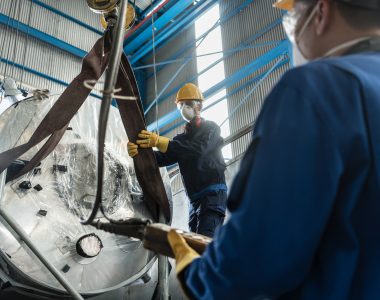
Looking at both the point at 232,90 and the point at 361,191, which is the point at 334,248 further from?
the point at 232,90

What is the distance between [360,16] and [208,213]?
1.86 metres

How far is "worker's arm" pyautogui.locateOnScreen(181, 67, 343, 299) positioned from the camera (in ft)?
2.24

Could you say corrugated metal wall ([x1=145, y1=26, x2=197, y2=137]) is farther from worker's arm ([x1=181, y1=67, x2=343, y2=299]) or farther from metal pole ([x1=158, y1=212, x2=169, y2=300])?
worker's arm ([x1=181, y1=67, x2=343, y2=299])

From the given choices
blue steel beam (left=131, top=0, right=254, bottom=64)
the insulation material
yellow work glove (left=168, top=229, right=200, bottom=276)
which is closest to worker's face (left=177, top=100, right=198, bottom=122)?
the insulation material

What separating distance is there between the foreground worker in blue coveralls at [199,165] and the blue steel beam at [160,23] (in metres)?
6.71

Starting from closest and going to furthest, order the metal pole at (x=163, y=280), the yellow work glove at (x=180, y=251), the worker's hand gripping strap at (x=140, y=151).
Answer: the yellow work glove at (x=180, y=251) < the metal pole at (x=163, y=280) < the worker's hand gripping strap at (x=140, y=151)

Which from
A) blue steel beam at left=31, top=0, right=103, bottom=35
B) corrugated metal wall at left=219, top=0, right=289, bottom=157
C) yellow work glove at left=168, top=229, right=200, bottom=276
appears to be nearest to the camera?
yellow work glove at left=168, top=229, right=200, bottom=276

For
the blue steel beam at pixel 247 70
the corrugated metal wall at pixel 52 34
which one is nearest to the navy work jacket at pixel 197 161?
the blue steel beam at pixel 247 70

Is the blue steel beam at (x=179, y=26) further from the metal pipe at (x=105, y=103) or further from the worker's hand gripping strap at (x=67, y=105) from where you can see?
the metal pipe at (x=105, y=103)

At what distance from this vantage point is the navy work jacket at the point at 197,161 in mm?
2756

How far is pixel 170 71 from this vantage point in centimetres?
1066

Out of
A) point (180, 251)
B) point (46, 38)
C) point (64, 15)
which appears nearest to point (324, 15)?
point (180, 251)

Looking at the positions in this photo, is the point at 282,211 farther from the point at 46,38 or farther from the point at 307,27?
the point at 46,38

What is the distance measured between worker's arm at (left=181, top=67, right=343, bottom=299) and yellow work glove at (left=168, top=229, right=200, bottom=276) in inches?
6.2
